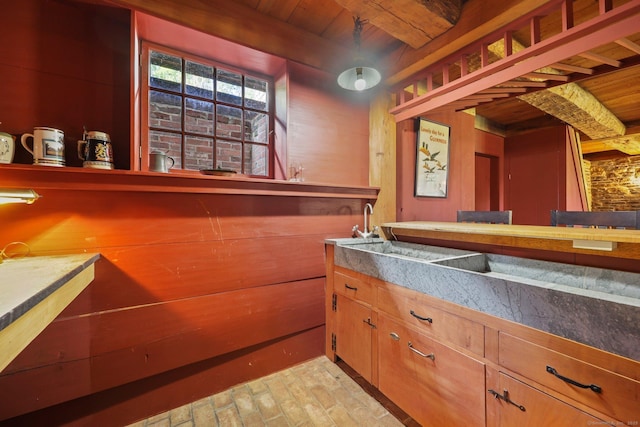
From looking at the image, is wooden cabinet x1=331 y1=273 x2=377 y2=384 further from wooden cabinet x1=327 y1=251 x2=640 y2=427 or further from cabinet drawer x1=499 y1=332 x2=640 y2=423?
cabinet drawer x1=499 y1=332 x2=640 y2=423

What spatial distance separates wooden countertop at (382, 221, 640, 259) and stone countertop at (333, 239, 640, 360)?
0.30ft

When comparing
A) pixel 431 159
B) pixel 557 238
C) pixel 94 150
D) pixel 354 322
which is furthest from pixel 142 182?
pixel 431 159

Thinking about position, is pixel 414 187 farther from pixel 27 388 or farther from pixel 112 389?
pixel 27 388

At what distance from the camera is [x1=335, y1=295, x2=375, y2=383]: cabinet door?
1636 mm

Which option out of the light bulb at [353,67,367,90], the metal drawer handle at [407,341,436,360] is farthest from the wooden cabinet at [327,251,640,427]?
the light bulb at [353,67,367,90]

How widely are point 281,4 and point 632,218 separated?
8.59ft

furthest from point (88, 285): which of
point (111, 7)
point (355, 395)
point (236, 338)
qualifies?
point (355, 395)

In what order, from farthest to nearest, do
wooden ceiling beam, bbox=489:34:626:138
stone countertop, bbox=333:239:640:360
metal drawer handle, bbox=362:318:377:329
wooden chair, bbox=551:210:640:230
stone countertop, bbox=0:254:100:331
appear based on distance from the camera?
wooden ceiling beam, bbox=489:34:626:138 < wooden chair, bbox=551:210:640:230 < metal drawer handle, bbox=362:318:377:329 < stone countertop, bbox=333:239:640:360 < stone countertop, bbox=0:254:100:331

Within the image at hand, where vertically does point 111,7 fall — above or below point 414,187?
above

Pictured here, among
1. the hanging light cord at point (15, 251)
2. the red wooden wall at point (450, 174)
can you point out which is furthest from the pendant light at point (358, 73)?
the hanging light cord at point (15, 251)

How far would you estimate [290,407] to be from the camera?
159 centimetres

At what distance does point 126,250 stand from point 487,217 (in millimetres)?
2697

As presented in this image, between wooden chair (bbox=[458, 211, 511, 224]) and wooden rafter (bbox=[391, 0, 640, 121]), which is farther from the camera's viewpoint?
wooden chair (bbox=[458, 211, 511, 224])

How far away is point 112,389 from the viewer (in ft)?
4.75
